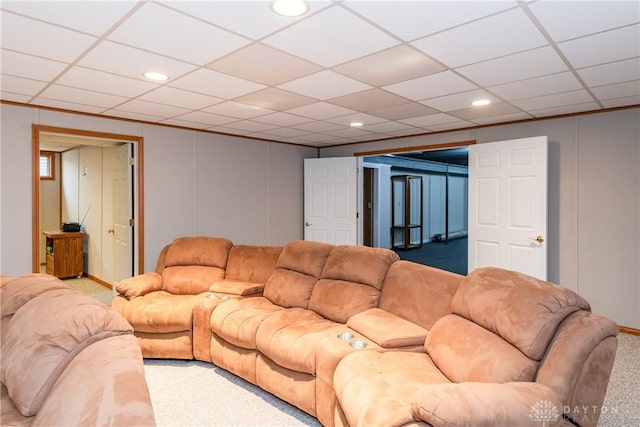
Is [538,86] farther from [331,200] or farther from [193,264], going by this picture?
[331,200]

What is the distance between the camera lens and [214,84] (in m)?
3.21

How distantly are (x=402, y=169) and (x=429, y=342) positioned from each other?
325 inches

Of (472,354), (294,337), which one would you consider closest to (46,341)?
(294,337)

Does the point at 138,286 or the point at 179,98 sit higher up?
the point at 179,98

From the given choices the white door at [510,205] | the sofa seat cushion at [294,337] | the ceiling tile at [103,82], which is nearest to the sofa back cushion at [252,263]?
the sofa seat cushion at [294,337]

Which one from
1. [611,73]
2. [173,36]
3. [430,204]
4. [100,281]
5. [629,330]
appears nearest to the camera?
[173,36]

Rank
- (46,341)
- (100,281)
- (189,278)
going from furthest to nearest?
(100,281) → (189,278) → (46,341)

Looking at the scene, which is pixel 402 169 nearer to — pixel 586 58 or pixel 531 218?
pixel 531 218

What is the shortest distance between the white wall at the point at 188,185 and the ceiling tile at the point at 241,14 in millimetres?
3018

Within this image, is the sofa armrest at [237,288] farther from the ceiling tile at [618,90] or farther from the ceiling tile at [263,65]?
the ceiling tile at [618,90]

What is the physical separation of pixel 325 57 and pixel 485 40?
99cm

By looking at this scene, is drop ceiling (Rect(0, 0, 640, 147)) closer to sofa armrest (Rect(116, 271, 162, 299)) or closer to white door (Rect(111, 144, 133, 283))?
white door (Rect(111, 144, 133, 283))

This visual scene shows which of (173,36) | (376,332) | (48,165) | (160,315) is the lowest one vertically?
(160,315)

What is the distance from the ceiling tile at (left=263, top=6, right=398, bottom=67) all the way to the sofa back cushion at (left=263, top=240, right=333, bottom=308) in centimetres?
158
